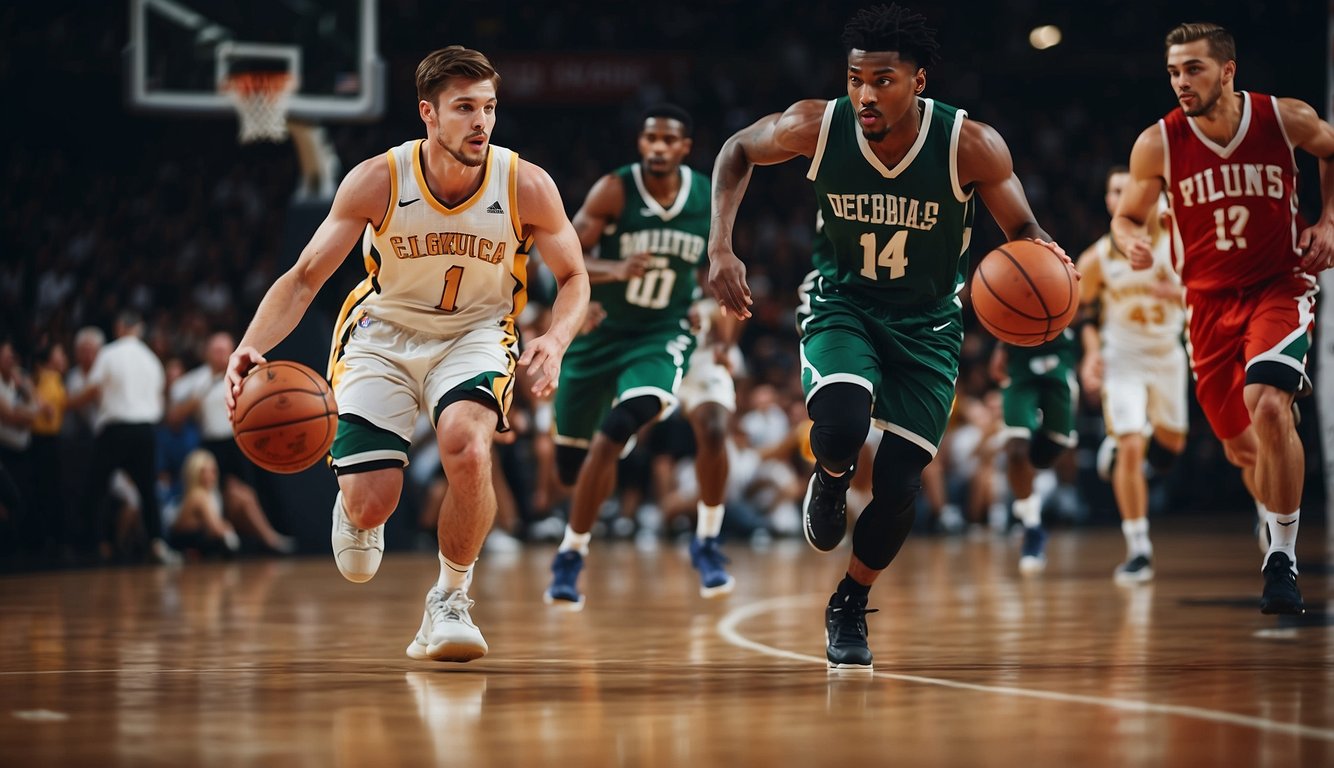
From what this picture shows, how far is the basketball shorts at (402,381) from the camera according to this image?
17.6 feet

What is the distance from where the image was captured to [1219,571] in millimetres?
10047

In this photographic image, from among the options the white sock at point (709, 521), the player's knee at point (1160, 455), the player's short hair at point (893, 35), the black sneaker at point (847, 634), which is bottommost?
the black sneaker at point (847, 634)

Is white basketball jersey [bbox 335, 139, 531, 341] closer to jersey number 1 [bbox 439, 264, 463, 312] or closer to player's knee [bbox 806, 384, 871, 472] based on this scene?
jersey number 1 [bbox 439, 264, 463, 312]

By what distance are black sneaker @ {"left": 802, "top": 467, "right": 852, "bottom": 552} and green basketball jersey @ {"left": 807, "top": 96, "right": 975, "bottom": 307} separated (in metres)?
0.66

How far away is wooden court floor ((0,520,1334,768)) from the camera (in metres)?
3.80

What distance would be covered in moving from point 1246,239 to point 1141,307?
11.5 ft

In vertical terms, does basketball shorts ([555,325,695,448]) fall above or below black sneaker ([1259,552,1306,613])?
above

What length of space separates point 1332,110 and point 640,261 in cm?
728

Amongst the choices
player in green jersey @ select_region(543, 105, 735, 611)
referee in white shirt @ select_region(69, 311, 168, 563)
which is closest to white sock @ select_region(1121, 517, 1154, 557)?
player in green jersey @ select_region(543, 105, 735, 611)

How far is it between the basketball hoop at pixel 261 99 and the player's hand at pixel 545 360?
7309mm

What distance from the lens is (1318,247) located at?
5941mm

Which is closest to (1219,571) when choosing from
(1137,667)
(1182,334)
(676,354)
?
(1182,334)

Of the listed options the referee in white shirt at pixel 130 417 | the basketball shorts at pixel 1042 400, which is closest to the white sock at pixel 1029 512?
the basketball shorts at pixel 1042 400

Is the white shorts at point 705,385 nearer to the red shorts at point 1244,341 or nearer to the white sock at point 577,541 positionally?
the white sock at point 577,541
